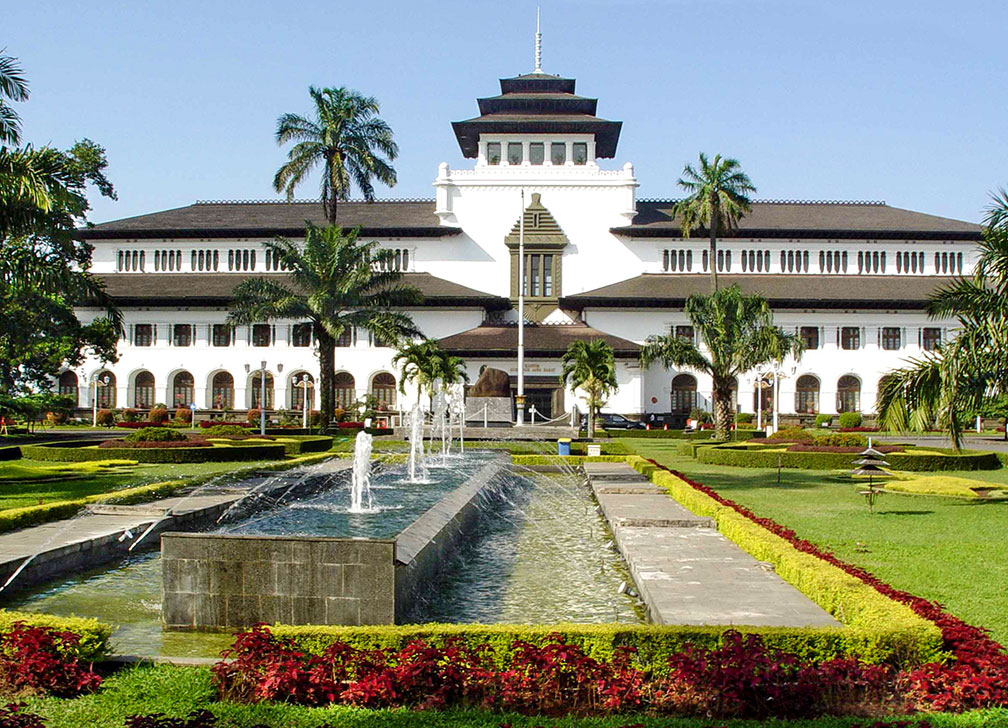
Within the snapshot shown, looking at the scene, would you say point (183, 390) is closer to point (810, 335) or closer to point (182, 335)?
point (182, 335)

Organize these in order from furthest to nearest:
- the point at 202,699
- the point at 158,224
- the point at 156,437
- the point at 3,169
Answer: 1. the point at 158,224
2. the point at 156,437
3. the point at 3,169
4. the point at 202,699

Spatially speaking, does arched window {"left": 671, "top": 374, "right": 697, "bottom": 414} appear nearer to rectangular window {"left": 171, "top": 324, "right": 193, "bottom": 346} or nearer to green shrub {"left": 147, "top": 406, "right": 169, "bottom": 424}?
green shrub {"left": 147, "top": 406, "right": 169, "bottom": 424}

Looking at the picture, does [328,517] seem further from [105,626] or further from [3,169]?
[3,169]

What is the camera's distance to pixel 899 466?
2550 centimetres

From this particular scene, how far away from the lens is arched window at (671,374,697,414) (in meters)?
52.2

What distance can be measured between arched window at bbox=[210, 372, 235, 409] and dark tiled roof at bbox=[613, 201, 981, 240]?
23.7 metres

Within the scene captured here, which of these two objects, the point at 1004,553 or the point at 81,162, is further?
the point at 81,162

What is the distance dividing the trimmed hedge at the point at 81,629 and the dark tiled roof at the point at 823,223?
49316 mm

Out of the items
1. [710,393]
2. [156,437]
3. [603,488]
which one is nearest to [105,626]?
[603,488]

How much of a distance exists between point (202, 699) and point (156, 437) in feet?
74.1

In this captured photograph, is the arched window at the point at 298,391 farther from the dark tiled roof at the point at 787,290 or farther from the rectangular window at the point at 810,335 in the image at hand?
the rectangular window at the point at 810,335

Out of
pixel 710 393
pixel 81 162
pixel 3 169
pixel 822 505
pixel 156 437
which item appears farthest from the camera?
pixel 710 393

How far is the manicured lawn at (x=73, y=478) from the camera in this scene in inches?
696

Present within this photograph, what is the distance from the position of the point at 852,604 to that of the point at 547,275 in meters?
47.9
